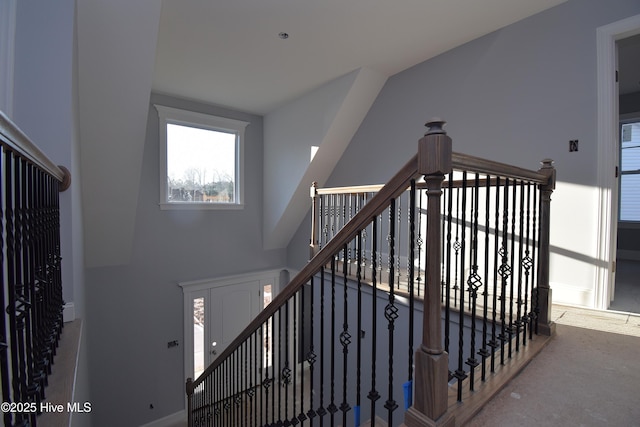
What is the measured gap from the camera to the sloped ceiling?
8.46 feet

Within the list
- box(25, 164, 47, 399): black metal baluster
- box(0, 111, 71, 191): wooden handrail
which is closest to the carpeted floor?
box(25, 164, 47, 399): black metal baluster

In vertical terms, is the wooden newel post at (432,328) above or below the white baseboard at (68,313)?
above

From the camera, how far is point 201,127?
5.12m

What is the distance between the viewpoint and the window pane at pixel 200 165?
4930 millimetres

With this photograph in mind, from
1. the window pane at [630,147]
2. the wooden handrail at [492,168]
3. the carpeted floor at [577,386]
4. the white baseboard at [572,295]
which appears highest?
the window pane at [630,147]

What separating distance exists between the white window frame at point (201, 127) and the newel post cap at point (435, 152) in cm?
470

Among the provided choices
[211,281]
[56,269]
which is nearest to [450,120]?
[56,269]

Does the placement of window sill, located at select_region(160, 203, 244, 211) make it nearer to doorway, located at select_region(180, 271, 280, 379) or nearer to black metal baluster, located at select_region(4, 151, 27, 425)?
doorway, located at select_region(180, 271, 280, 379)

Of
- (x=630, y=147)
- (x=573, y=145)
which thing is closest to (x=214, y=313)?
(x=573, y=145)

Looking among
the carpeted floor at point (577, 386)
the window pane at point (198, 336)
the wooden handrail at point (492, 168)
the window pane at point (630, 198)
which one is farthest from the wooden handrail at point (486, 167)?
the window pane at point (198, 336)

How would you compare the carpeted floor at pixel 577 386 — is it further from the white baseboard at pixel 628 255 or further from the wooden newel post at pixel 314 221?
the white baseboard at pixel 628 255

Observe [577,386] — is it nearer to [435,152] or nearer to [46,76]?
[435,152]

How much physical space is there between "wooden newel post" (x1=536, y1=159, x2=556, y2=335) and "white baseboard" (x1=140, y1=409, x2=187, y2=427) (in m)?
5.40

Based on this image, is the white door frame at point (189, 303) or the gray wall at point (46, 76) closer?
the gray wall at point (46, 76)
